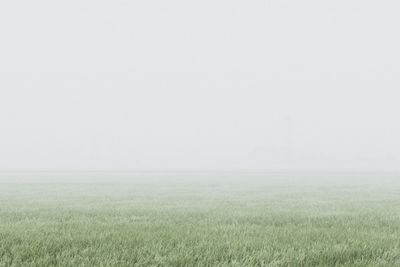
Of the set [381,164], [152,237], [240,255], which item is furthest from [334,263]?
[381,164]

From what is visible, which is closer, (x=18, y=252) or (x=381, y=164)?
(x=18, y=252)

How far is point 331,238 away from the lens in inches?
400

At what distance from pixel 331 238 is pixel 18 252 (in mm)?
5658

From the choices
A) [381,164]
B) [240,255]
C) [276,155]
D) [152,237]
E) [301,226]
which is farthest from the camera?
[276,155]

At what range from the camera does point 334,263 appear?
7.93m

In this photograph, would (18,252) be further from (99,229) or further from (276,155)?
(276,155)

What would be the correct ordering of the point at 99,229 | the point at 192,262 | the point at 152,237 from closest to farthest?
the point at 192,262 → the point at 152,237 → the point at 99,229

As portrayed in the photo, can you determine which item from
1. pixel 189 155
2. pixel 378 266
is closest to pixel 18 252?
pixel 378 266

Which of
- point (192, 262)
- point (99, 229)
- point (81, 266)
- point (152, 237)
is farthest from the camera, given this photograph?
point (99, 229)

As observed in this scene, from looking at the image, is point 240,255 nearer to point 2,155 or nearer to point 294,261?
point 294,261

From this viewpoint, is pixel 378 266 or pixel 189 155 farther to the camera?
pixel 189 155

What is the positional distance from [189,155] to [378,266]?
16733 cm

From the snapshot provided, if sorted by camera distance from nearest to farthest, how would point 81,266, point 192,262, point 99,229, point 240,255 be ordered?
point 81,266, point 192,262, point 240,255, point 99,229

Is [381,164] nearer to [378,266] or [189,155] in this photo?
[189,155]
